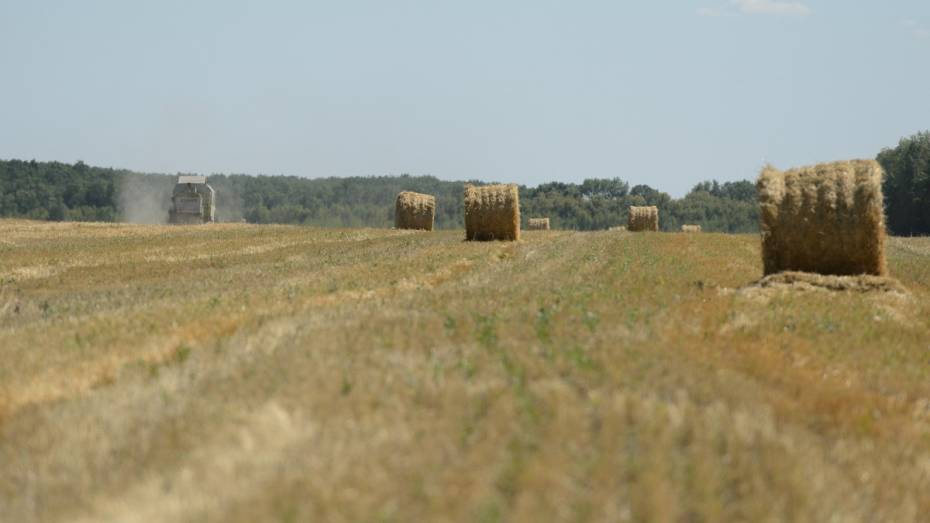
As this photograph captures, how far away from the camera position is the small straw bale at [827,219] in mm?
20375

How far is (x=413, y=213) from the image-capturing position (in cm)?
5600

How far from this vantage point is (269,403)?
26.1ft

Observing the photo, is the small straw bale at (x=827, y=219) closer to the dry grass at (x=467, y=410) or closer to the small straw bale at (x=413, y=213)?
the dry grass at (x=467, y=410)

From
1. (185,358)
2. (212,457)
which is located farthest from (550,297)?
(212,457)

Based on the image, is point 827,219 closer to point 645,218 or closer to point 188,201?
point 645,218

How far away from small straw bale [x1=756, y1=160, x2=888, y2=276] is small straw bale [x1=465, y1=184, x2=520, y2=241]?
1858cm

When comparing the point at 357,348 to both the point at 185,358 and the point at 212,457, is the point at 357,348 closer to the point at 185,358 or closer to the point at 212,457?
the point at 185,358

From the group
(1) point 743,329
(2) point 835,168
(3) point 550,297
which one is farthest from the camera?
(2) point 835,168

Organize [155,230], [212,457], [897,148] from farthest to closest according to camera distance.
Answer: [897,148] < [155,230] < [212,457]

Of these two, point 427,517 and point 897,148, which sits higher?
point 897,148

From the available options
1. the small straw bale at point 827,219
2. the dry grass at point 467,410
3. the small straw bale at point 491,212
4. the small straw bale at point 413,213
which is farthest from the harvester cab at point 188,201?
the dry grass at point 467,410

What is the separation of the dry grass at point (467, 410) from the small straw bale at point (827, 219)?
4.19 m

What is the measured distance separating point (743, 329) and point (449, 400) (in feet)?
23.3

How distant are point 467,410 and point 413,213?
4838 centimetres
